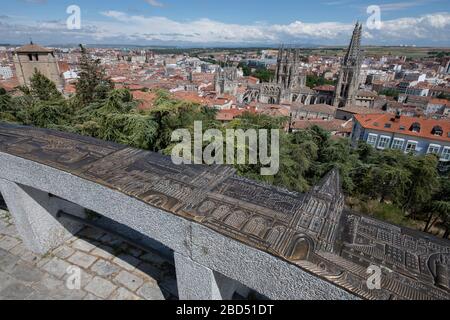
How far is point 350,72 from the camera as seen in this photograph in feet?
137

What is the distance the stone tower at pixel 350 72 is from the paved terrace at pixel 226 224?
4556 cm

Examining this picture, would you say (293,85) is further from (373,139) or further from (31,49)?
(31,49)

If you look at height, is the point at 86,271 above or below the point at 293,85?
above

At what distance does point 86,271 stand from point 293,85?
53526 millimetres

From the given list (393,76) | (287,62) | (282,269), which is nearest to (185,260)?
(282,269)

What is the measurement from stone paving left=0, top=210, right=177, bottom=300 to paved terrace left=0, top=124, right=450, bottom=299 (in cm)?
35

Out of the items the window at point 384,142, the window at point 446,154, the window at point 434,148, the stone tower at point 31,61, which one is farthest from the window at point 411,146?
the stone tower at point 31,61

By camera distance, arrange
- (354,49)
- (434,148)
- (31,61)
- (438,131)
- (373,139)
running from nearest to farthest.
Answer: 1. (438,131)
2. (434,148)
3. (373,139)
4. (31,61)
5. (354,49)

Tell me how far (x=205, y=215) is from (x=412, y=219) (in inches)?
473

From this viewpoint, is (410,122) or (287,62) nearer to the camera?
(410,122)

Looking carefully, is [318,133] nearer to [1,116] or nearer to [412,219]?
[412,219]

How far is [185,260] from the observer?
2.71 meters

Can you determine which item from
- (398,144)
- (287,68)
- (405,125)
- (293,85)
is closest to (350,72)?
(293,85)

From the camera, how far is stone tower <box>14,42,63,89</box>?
914 inches
